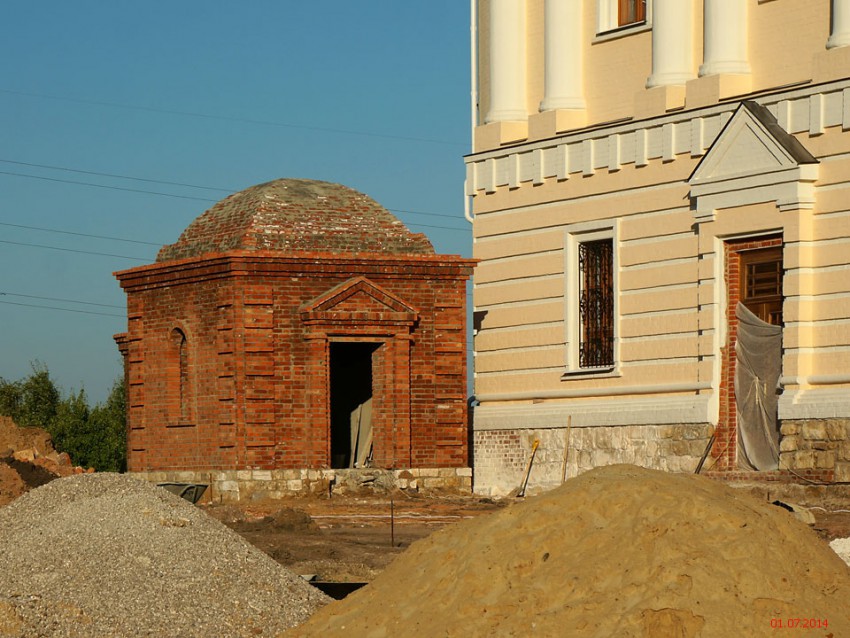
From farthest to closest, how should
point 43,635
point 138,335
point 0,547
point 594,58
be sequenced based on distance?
point 138,335 < point 594,58 < point 0,547 < point 43,635

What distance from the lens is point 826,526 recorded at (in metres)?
20.2

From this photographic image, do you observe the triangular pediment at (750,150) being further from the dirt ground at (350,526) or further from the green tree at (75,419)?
the green tree at (75,419)

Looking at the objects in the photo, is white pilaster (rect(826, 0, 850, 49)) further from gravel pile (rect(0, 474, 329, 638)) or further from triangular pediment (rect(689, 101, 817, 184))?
gravel pile (rect(0, 474, 329, 638))

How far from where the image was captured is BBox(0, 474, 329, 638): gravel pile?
46.1 ft

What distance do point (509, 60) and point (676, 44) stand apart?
3.70 meters

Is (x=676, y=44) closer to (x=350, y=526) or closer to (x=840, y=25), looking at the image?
(x=840, y=25)

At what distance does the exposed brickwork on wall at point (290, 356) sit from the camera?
90.6 feet

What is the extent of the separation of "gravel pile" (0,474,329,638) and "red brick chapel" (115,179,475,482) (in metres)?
10.1

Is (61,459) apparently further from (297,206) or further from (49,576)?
(49,576)

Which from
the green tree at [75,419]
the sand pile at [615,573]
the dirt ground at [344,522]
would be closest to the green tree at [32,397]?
the green tree at [75,419]

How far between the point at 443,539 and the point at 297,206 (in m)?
16.0

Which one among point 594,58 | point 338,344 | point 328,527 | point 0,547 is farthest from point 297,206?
point 0,547
